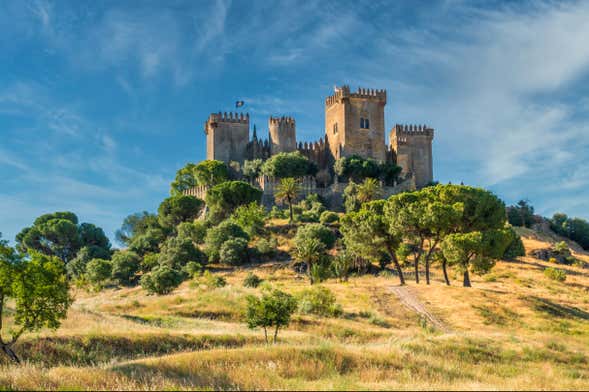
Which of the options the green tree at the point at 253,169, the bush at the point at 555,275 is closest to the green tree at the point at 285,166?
the green tree at the point at 253,169

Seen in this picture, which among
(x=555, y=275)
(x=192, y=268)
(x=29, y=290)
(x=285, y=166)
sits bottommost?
(x=555, y=275)

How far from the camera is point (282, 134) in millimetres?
84625

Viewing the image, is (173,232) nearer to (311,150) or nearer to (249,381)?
(311,150)

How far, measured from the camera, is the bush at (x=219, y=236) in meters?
60.1

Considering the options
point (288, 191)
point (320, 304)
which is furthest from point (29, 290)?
point (288, 191)

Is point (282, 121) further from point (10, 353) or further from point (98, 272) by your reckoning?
point (10, 353)

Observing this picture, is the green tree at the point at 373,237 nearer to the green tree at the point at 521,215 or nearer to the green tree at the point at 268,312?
the green tree at the point at 268,312

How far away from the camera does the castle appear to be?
83.2m

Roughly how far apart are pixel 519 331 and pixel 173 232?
51232 mm

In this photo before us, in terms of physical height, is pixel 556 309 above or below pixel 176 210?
below

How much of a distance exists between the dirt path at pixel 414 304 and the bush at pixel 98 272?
3079 centimetres

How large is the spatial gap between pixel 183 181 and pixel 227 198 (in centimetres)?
1729

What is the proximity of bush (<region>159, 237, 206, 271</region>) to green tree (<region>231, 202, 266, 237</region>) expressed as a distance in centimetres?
582

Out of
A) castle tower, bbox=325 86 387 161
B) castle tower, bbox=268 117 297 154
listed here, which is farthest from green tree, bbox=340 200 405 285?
castle tower, bbox=268 117 297 154
